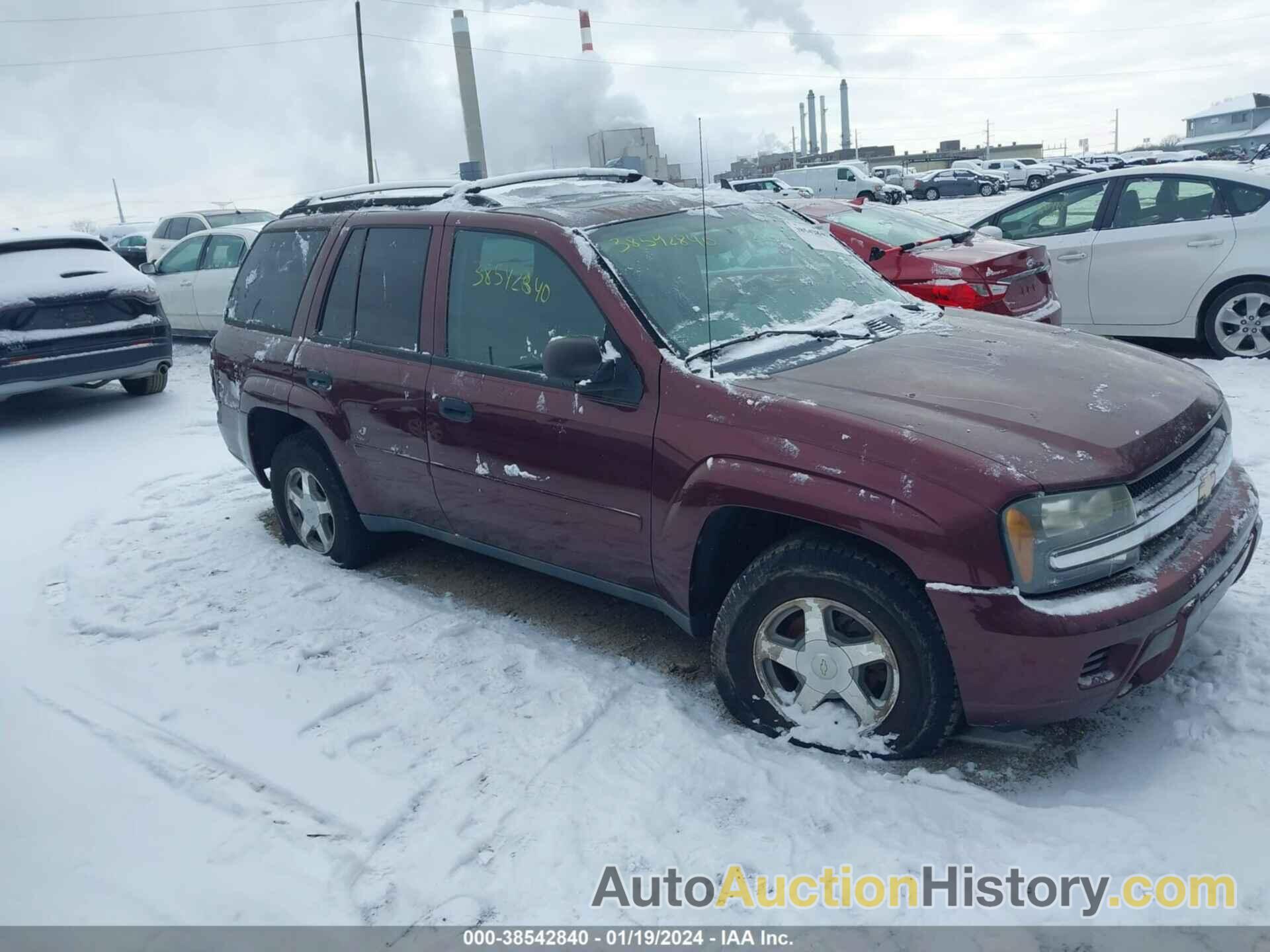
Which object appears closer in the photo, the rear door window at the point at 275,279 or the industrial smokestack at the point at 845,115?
the rear door window at the point at 275,279

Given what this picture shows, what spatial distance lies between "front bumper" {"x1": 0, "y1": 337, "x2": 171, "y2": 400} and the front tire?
→ 7.45 m

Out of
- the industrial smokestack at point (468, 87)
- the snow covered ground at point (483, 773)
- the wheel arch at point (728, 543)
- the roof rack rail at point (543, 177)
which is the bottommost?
the snow covered ground at point (483, 773)

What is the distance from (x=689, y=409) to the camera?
3.39 metres

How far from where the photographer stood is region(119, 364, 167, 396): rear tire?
986 cm

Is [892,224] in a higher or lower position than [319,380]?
higher

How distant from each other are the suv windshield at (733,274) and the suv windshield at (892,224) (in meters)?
3.99

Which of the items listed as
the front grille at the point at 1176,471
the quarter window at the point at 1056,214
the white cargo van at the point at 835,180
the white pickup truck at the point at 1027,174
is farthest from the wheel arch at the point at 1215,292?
the white pickup truck at the point at 1027,174

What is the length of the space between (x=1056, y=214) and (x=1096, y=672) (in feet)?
22.9

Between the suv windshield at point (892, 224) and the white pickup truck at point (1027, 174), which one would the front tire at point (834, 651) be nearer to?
the suv windshield at point (892, 224)

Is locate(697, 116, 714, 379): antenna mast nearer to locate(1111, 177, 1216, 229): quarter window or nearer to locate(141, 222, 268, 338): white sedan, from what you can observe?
locate(1111, 177, 1216, 229): quarter window

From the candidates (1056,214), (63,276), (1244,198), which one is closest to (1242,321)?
(1244,198)

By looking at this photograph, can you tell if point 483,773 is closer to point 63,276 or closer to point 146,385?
point 63,276

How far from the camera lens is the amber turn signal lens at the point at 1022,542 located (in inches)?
109

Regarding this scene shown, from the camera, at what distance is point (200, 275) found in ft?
39.8
